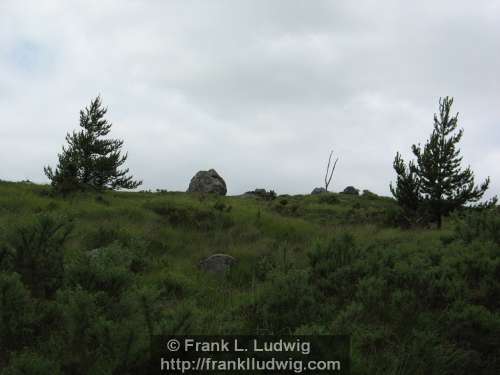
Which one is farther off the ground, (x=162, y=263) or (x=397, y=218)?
(x=397, y=218)

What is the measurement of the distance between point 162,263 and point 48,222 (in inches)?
130

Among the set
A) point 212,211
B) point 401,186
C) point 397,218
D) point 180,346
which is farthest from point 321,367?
point 401,186

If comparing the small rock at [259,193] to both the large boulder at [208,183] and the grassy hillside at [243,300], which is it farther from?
the grassy hillside at [243,300]

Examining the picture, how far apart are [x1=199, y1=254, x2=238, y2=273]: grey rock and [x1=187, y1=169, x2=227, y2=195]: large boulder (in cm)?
2326

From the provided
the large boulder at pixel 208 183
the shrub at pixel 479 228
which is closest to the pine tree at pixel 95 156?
the large boulder at pixel 208 183

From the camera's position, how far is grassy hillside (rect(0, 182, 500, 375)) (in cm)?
376

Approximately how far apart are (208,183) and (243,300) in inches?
1069

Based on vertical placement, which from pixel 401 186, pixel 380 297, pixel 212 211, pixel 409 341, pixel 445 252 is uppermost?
pixel 401 186

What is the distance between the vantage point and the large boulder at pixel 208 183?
3284 cm

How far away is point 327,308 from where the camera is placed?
5.38 m

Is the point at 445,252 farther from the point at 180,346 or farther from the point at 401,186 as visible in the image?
the point at 401,186

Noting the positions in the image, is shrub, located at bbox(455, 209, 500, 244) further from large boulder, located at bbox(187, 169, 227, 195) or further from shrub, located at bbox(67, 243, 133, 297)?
large boulder, located at bbox(187, 169, 227, 195)

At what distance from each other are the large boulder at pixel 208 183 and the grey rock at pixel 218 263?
76.3ft

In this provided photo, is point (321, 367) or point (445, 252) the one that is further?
point (445, 252)
